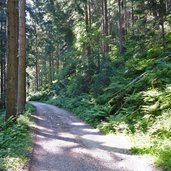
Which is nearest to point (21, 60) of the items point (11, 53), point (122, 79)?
point (11, 53)

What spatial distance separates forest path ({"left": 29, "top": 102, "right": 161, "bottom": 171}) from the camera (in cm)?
781

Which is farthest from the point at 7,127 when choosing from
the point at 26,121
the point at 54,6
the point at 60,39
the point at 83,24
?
the point at 60,39

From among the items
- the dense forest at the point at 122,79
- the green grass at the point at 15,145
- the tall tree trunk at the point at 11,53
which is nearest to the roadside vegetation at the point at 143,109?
the dense forest at the point at 122,79

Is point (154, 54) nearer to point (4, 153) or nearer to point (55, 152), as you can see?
point (55, 152)

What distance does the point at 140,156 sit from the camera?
8.31 m

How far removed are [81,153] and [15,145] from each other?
2.13 m

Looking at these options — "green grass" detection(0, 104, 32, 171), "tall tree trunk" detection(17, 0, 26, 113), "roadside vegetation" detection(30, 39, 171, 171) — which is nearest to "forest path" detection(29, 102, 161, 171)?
"green grass" detection(0, 104, 32, 171)

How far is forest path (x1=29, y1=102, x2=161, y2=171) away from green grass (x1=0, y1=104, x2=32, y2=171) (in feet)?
0.92

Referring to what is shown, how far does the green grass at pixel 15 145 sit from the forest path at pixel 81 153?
0.28 m

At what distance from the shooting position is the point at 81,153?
9133 millimetres

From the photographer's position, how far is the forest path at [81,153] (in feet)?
25.6

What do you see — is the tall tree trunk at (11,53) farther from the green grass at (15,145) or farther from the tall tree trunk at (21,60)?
the tall tree trunk at (21,60)

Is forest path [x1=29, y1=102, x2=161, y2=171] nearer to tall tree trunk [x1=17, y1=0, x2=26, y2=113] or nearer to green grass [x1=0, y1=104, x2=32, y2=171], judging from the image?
green grass [x1=0, y1=104, x2=32, y2=171]

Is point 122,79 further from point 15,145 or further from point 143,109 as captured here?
point 15,145
